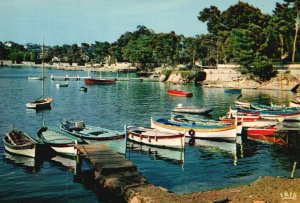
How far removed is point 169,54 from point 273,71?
59.1 meters

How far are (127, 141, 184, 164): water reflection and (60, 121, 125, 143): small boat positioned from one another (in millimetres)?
2871

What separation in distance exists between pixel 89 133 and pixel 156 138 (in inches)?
Answer: 280

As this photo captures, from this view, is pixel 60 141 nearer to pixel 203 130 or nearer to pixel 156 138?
pixel 156 138

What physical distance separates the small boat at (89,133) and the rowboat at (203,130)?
8.67 m

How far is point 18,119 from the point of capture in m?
59.8

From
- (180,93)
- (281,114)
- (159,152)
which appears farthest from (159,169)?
(180,93)

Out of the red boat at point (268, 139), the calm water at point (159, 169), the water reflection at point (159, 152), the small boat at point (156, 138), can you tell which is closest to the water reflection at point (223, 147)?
the calm water at point (159, 169)

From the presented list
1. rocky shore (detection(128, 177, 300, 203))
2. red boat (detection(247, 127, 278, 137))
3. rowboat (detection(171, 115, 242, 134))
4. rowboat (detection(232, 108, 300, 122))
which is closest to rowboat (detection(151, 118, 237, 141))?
rowboat (detection(171, 115, 242, 134))

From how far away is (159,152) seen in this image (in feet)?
127

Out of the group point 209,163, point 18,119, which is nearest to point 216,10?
point 18,119

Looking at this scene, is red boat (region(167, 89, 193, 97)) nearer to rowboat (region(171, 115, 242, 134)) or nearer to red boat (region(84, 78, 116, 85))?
rowboat (region(171, 115, 242, 134))

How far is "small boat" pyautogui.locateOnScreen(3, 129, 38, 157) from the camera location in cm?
3419

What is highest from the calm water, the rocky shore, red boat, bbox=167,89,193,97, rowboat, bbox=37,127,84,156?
red boat, bbox=167,89,193,97

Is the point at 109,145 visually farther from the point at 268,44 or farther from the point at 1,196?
the point at 268,44
